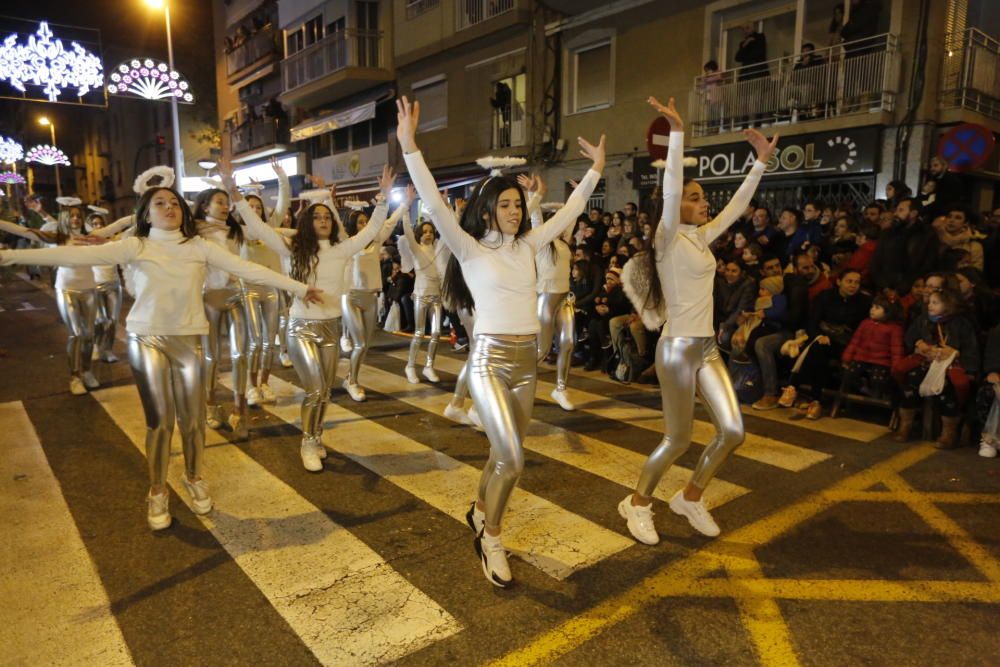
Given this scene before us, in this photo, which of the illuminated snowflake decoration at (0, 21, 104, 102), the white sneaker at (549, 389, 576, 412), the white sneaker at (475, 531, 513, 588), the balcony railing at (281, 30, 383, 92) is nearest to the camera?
the white sneaker at (475, 531, 513, 588)

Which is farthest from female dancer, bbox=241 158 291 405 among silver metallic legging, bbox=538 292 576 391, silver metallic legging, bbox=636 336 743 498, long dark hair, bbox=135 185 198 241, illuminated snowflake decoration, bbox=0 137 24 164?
illuminated snowflake decoration, bbox=0 137 24 164

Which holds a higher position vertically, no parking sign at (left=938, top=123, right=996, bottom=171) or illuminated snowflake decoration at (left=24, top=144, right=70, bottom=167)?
illuminated snowflake decoration at (left=24, top=144, right=70, bottom=167)

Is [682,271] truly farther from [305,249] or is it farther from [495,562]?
[305,249]

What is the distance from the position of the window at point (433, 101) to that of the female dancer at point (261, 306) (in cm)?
1511

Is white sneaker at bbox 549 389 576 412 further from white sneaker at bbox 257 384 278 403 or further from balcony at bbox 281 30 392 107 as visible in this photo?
balcony at bbox 281 30 392 107

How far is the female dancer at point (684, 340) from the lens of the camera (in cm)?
389

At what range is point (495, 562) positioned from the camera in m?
3.55

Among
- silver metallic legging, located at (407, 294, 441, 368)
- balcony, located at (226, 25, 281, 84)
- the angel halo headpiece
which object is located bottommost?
silver metallic legging, located at (407, 294, 441, 368)

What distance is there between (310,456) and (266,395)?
2630mm

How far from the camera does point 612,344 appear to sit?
9.22 metres

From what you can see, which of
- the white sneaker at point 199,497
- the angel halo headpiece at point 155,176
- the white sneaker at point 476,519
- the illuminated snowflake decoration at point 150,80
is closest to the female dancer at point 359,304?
the angel halo headpiece at point 155,176

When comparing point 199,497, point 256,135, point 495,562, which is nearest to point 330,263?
point 199,497

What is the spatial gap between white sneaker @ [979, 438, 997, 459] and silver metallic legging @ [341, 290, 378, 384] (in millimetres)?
6170

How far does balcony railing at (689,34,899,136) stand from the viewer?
38.8 feet
